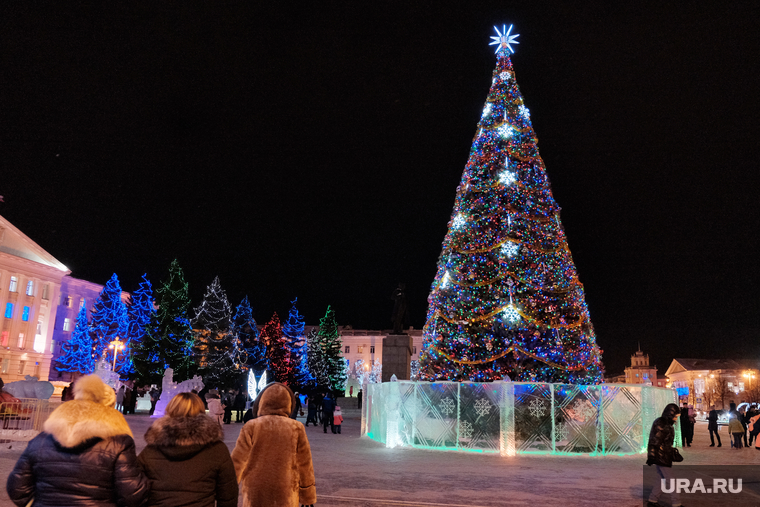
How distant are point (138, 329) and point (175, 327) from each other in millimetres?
4463

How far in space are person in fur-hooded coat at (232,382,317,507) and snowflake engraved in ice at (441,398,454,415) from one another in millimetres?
10284

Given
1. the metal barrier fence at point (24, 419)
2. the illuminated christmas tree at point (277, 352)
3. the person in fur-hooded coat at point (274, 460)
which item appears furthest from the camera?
the illuminated christmas tree at point (277, 352)

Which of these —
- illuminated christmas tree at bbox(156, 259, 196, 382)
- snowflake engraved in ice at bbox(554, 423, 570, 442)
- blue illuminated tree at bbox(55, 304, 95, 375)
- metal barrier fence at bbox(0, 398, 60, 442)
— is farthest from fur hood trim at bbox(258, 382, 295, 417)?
blue illuminated tree at bbox(55, 304, 95, 375)

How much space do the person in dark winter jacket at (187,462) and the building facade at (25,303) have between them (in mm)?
57634

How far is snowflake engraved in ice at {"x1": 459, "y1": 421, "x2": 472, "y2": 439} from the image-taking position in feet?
47.6

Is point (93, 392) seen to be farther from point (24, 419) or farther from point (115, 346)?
point (115, 346)

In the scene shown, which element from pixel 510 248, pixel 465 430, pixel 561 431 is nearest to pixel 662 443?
pixel 561 431

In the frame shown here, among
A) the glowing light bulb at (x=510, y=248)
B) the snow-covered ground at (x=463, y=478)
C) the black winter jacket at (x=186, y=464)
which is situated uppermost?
the glowing light bulb at (x=510, y=248)

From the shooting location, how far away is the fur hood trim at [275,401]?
4.80 meters

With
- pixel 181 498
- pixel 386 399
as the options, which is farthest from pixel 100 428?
pixel 386 399

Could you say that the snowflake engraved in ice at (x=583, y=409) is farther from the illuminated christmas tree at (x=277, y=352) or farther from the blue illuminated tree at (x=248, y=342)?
the illuminated christmas tree at (x=277, y=352)

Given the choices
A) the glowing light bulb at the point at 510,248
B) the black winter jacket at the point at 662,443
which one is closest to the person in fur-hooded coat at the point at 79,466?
the black winter jacket at the point at 662,443

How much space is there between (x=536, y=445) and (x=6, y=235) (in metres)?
59.0

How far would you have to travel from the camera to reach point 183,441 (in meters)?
3.58
